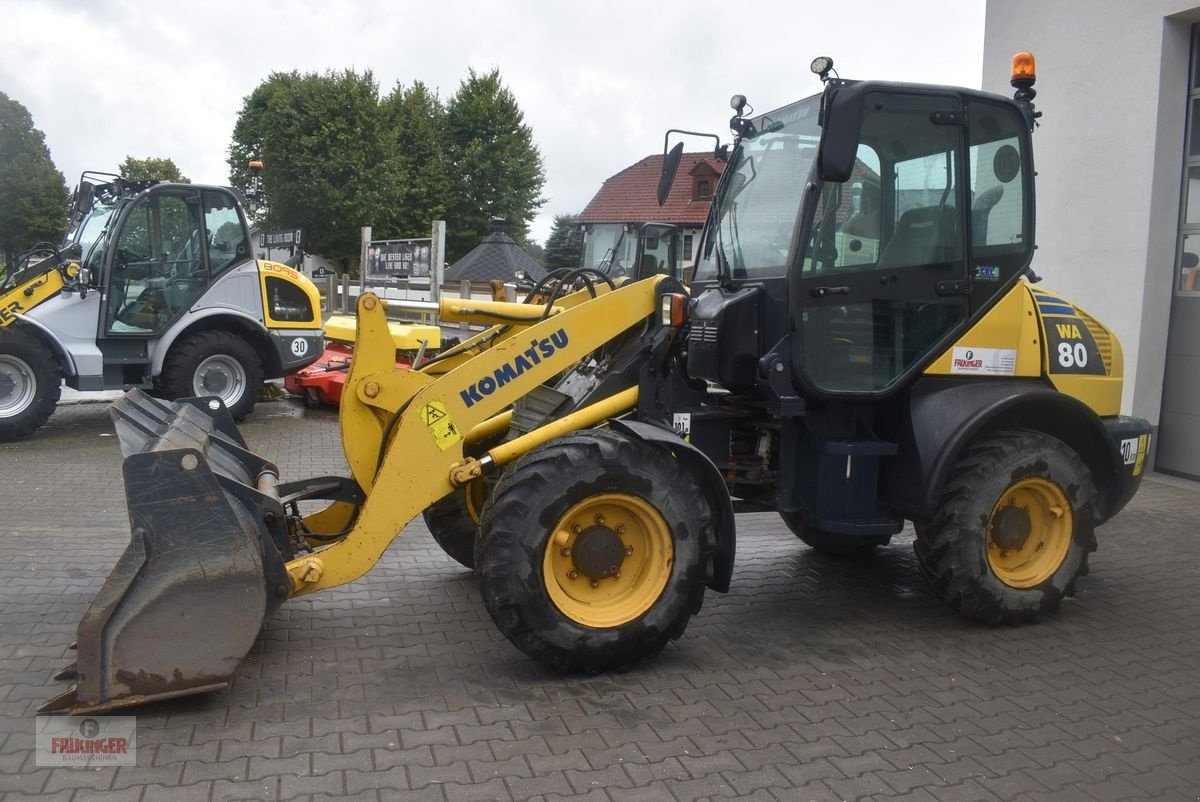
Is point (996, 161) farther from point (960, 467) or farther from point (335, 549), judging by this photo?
point (335, 549)

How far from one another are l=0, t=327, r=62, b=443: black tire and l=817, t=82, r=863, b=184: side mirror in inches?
347

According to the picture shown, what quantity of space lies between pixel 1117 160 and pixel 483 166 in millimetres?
40074

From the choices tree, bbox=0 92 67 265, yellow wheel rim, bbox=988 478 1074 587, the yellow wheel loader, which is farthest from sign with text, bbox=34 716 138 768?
tree, bbox=0 92 67 265

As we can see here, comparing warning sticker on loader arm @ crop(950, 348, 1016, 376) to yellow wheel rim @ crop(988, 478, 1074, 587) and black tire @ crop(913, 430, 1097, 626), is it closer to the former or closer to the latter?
black tire @ crop(913, 430, 1097, 626)

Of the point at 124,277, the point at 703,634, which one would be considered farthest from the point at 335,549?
the point at 124,277

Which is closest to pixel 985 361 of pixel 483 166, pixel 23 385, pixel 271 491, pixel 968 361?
pixel 968 361

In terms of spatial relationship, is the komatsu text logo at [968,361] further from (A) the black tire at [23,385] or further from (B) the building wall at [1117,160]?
(A) the black tire at [23,385]

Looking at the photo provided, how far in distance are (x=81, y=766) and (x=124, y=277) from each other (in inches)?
335

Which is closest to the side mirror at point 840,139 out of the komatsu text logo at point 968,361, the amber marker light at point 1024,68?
the komatsu text logo at point 968,361

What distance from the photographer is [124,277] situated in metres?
10.8

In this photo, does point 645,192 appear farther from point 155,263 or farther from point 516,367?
point 516,367

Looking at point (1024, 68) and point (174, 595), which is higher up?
point (1024, 68)

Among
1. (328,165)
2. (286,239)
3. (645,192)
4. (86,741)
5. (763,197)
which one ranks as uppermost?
(328,165)

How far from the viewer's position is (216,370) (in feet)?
37.2
